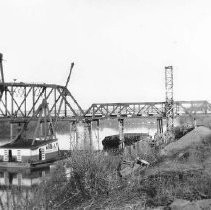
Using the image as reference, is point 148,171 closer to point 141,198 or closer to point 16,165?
point 141,198

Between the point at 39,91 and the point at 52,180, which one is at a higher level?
the point at 39,91

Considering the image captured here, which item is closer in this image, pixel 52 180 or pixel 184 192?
pixel 184 192

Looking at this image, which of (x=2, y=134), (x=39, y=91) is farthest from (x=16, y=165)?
(x=2, y=134)

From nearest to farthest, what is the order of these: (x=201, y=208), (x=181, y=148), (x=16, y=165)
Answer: (x=201, y=208) → (x=181, y=148) → (x=16, y=165)

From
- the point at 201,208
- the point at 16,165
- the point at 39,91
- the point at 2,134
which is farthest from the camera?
the point at 2,134

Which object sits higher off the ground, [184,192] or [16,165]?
[184,192]

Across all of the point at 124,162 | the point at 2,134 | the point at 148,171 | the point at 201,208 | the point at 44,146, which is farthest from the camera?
the point at 2,134

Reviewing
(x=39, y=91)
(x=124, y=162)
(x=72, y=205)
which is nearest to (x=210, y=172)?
(x=124, y=162)

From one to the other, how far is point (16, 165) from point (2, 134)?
62.3 meters

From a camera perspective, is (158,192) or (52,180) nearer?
(158,192)

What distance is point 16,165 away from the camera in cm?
4525

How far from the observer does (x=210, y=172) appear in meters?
17.0

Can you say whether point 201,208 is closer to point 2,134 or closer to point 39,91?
point 39,91

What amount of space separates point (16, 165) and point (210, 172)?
32.4 meters
